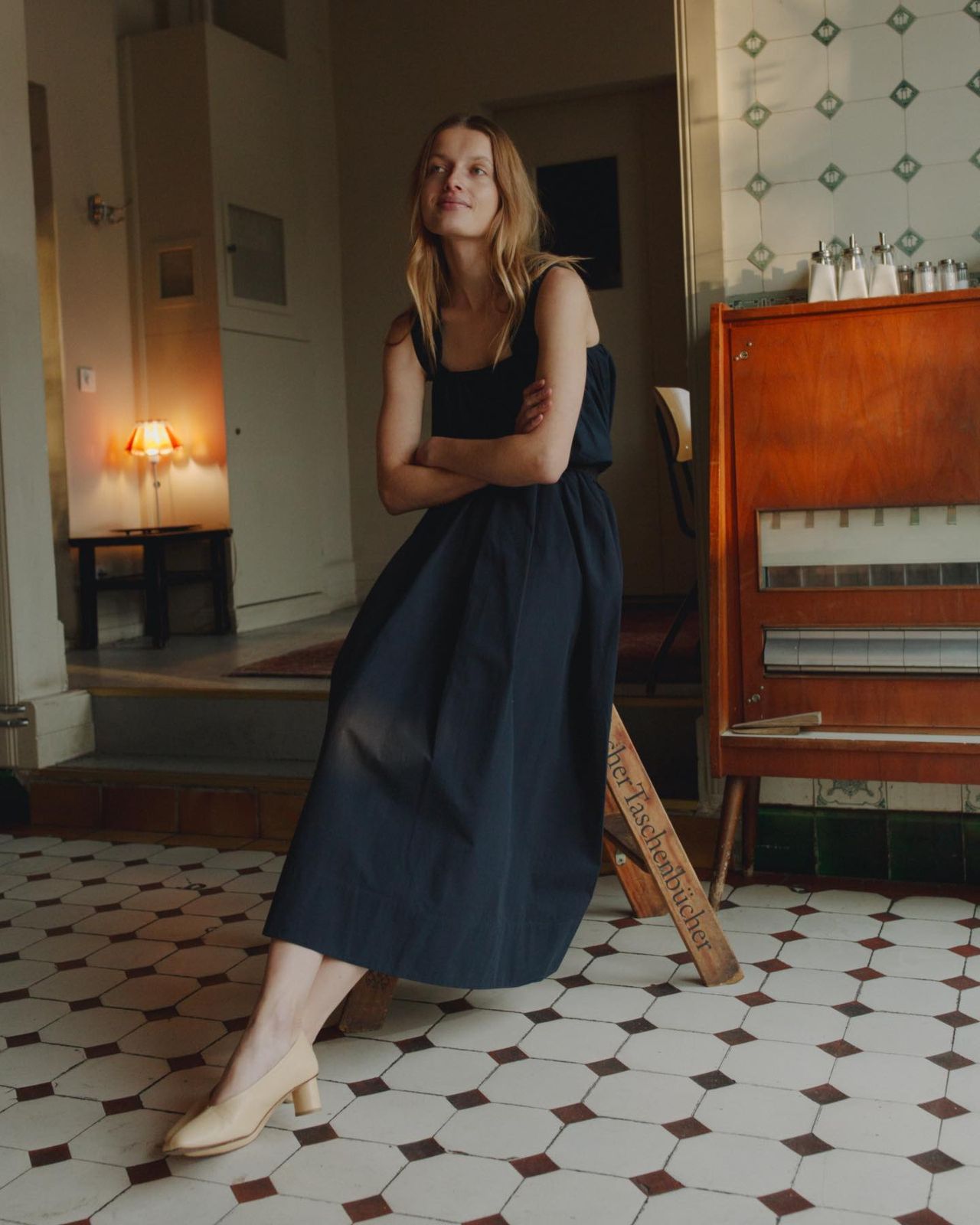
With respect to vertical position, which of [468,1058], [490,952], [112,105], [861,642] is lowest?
[468,1058]

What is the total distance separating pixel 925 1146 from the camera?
1954 mm

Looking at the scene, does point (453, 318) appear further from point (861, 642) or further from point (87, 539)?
point (87, 539)

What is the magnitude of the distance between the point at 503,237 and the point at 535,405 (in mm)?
356

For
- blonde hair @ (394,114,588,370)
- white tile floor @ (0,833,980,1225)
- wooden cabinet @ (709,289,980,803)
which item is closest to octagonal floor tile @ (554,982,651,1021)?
white tile floor @ (0,833,980,1225)

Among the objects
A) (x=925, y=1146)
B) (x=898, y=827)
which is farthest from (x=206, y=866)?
(x=925, y=1146)

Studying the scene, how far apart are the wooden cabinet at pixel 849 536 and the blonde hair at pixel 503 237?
30.4 inches

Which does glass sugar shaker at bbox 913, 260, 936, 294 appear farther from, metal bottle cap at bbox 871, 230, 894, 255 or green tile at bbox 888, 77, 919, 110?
green tile at bbox 888, 77, 919, 110

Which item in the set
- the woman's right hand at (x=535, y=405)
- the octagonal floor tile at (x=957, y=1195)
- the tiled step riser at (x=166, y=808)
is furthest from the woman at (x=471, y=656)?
the tiled step riser at (x=166, y=808)

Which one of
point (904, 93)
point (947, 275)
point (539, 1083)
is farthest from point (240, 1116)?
point (904, 93)

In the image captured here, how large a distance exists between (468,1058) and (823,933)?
3.20 ft

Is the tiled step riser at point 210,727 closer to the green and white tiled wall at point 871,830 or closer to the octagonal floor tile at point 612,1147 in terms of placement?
the green and white tiled wall at point 871,830

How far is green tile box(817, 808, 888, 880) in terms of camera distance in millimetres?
3309

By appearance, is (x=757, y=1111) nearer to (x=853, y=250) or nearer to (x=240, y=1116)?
(x=240, y=1116)

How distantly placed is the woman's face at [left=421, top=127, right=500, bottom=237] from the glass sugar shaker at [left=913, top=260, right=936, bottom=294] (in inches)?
45.9
